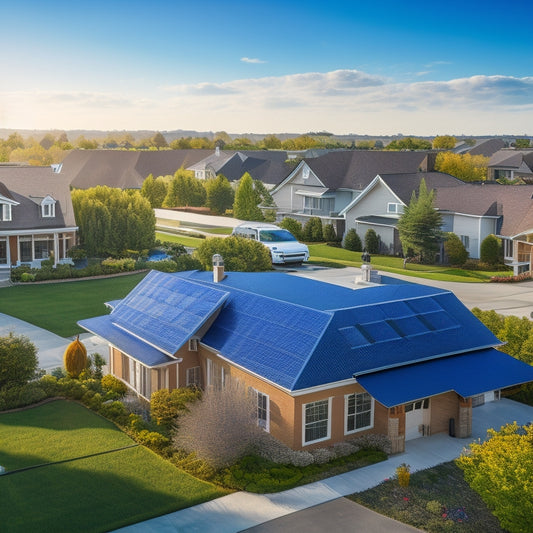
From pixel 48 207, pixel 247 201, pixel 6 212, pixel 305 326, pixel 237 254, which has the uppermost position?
pixel 48 207

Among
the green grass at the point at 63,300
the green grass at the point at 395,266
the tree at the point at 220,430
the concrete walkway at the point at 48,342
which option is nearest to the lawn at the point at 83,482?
the tree at the point at 220,430

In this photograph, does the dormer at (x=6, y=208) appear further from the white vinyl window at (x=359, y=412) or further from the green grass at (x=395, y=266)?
the white vinyl window at (x=359, y=412)

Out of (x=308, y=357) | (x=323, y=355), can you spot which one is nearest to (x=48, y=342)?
(x=308, y=357)

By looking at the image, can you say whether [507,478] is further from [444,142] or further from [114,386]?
[444,142]

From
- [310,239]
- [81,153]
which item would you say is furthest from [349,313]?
[81,153]

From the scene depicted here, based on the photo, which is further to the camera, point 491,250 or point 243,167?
point 243,167

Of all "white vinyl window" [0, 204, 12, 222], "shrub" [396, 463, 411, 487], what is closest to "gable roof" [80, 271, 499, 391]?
"shrub" [396, 463, 411, 487]

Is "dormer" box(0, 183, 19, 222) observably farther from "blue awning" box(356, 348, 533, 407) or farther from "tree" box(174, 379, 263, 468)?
"blue awning" box(356, 348, 533, 407)
